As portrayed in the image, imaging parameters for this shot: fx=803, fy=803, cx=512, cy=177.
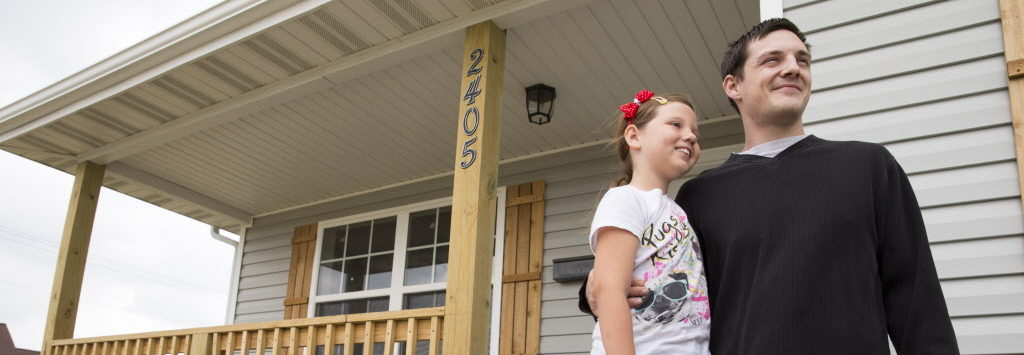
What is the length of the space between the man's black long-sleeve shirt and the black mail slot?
3744 mm

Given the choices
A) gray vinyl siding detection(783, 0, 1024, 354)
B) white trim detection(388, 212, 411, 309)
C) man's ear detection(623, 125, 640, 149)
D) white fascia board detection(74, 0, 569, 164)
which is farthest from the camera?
white trim detection(388, 212, 411, 309)

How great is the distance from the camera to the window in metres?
6.03

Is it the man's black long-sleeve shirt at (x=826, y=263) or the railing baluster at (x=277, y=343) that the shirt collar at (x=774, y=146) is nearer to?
the man's black long-sleeve shirt at (x=826, y=263)

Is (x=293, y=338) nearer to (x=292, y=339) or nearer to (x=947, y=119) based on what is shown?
(x=292, y=339)

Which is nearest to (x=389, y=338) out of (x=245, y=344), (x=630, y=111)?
(x=245, y=344)

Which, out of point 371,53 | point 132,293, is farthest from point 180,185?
point 132,293

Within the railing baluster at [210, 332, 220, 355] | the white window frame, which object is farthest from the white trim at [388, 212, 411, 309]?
the railing baluster at [210, 332, 220, 355]

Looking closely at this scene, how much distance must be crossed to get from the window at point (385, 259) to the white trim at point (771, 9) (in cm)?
300

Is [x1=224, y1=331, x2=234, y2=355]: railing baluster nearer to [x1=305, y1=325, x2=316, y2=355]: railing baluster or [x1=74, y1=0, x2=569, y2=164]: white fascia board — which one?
[x1=305, y1=325, x2=316, y2=355]: railing baluster

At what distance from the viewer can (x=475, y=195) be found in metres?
3.62

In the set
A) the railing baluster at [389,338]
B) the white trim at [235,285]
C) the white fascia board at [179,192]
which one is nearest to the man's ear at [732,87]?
the railing baluster at [389,338]

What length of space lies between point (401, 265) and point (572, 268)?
5.31 feet

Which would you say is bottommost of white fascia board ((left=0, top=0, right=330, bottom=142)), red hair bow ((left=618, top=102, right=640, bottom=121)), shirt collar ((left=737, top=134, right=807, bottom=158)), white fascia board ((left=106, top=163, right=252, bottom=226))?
shirt collar ((left=737, top=134, right=807, bottom=158))

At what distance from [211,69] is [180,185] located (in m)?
2.63
